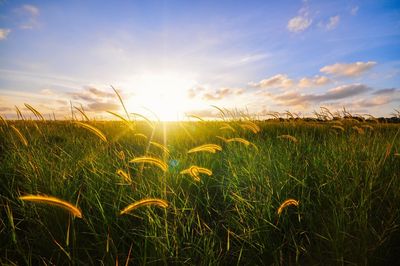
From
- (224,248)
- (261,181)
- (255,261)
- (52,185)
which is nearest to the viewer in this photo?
(255,261)

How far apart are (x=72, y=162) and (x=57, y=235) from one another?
50.8 inches

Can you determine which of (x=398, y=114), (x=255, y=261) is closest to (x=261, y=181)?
(x=255, y=261)

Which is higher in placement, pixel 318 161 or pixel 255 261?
pixel 318 161

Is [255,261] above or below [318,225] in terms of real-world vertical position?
below

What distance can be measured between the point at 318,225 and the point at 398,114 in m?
3.87

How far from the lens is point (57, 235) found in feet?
7.21

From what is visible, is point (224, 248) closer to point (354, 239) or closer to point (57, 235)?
point (354, 239)

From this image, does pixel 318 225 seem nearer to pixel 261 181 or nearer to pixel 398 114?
pixel 261 181

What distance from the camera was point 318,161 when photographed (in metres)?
3.31

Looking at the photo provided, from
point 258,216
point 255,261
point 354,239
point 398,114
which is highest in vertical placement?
point 398,114

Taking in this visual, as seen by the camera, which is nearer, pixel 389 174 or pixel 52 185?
pixel 52 185

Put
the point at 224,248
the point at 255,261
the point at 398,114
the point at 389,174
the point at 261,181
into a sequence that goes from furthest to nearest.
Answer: the point at 398,114, the point at 389,174, the point at 261,181, the point at 224,248, the point at 255,261

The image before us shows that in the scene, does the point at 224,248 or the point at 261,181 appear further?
the point at 261,181

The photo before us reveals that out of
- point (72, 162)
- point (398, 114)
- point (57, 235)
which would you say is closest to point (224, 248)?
point (57, 235)
